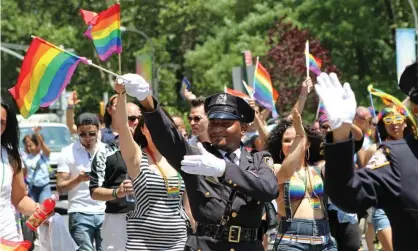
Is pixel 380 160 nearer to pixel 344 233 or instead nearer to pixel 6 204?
pixel 6 204

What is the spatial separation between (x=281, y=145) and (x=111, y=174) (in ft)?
4.48

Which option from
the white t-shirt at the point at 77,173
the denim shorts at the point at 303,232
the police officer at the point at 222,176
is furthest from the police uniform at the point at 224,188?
the white t-shirt at the point at 77,173

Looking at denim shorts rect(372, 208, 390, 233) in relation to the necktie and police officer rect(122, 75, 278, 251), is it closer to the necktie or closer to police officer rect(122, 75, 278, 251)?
police officer rect(122, 75, 278, 251)

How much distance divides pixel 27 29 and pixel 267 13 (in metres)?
15.3

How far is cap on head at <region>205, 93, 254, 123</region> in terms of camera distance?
553cm

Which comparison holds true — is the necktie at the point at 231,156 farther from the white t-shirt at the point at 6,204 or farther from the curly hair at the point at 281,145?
the curly hair at the point at 281,145

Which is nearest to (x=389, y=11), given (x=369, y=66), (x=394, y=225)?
(x=369, y=66)

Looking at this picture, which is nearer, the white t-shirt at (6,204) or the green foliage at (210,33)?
the white t-shirt at (6,204)

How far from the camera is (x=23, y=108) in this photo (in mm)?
6777

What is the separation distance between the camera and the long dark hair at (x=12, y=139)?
6.51 m

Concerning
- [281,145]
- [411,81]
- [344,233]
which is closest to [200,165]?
[411,81]

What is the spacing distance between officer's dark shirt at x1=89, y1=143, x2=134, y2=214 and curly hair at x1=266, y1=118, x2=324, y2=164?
119 centimetres

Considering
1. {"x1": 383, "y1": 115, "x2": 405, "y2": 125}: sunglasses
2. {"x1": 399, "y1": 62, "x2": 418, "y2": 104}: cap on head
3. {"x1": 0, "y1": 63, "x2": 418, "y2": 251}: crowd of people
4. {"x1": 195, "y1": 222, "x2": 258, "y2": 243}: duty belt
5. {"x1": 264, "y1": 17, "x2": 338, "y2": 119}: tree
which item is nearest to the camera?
{"x1": 0, "y1": 63, "x2": 418, "y2": 251}: crowd of people

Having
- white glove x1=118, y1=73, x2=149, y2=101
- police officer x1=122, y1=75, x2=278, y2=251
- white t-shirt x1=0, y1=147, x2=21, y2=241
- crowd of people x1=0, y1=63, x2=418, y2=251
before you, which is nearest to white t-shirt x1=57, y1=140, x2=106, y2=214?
crowd of people x1=0, y1=63, x2=418, y2=251
